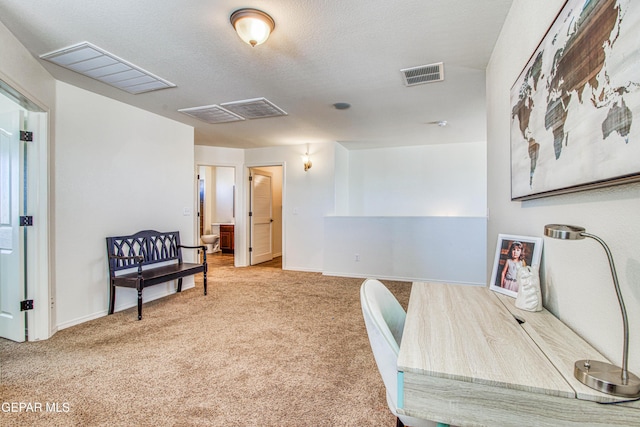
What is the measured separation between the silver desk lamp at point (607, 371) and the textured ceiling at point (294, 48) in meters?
1.69

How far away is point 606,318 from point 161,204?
4.28 metres

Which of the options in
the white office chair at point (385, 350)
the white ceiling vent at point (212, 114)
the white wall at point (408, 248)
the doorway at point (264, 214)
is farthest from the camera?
the doorway at point (264, 214)

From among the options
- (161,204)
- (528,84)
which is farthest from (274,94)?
(528,84)

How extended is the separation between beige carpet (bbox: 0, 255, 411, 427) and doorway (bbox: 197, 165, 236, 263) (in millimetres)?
4423

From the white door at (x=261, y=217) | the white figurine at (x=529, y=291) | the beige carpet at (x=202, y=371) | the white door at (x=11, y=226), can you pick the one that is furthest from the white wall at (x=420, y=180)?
the white door at (x=11, y=226)

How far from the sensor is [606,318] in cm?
89

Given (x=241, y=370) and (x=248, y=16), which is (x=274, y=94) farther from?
(x=241, y=370)

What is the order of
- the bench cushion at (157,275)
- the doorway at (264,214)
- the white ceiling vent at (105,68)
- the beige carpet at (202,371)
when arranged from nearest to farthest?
the beige carpet at (202,371) → the white ceiling vent at (105,68) → the bench cushion at (157,275) → the doorway at (264,214)

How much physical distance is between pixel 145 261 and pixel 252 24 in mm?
2972

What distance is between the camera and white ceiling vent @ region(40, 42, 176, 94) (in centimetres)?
235

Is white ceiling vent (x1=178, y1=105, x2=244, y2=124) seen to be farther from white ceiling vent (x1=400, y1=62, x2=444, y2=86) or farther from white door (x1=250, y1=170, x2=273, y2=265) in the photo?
white ceiling vent (x1=400, y1=62, x2=444, y2=86)

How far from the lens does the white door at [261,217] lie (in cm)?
611

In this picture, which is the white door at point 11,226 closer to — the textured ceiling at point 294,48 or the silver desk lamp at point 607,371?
the textured ceiling at point 294,48

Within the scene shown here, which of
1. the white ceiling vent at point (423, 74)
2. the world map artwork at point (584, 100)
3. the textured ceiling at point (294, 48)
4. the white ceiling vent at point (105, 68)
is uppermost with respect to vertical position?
the textured ceiling at point (294, 48)
